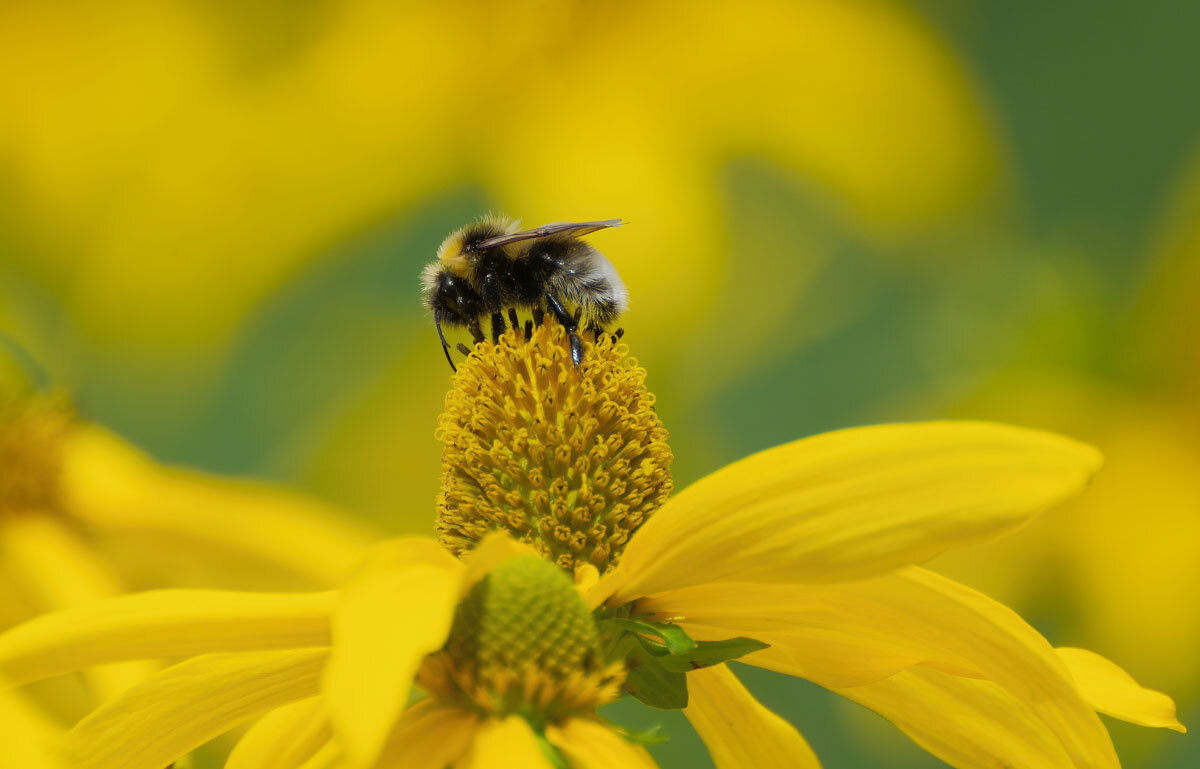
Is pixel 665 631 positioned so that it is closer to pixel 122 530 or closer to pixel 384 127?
pixel 122 530

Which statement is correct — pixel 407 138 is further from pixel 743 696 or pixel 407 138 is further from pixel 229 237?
pixel 743 696

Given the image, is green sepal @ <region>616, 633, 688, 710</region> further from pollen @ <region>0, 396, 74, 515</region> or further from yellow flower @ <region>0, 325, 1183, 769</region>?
pollen @ <region>0, 396, 74, 515</region>

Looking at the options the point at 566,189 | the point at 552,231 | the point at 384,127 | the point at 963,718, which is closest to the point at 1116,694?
the point at 963,718

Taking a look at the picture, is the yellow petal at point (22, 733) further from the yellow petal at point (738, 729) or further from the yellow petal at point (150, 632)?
the yellow petal at point (738, 729)

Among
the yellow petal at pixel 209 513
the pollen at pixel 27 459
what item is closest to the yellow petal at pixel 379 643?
the yellow petal at pixel 209 513

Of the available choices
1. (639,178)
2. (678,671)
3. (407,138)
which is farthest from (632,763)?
(407,138)

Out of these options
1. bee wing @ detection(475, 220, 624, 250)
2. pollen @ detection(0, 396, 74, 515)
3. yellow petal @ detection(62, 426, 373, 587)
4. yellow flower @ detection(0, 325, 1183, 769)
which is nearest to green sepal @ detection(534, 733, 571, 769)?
yellow flower @ detection(0, 325, 1183, 769)
